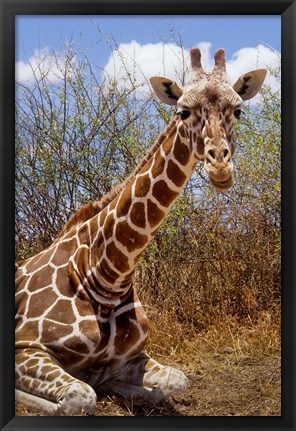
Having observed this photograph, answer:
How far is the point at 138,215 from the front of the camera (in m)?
4.09

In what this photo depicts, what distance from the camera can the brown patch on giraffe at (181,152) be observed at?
3938 mm

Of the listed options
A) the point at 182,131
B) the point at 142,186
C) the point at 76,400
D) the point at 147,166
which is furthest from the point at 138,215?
the point at 76,400

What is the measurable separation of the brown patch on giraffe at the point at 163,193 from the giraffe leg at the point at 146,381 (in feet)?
2.69

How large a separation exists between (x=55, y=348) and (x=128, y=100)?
167cm

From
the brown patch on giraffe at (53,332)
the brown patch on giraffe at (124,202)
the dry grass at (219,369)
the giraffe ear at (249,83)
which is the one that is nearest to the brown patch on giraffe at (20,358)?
the brown patch on giraffe at (53,332)

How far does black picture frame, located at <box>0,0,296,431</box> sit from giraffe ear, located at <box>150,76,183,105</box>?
0.32 m

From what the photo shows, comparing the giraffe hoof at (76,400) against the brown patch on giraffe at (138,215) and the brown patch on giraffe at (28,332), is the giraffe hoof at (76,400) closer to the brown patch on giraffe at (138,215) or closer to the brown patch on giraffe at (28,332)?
the brown patch on giraffe at (28,332)

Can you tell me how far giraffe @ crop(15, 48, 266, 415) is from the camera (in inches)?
153

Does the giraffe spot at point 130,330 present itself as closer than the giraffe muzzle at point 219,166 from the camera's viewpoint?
No

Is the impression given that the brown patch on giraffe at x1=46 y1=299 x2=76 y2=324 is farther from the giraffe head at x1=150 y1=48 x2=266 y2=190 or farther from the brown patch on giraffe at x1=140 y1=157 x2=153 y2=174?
the giraffe head at x1=150 y1=48 x2=266 y2=190

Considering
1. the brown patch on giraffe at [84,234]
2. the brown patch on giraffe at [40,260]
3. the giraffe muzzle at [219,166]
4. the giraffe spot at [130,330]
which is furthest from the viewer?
the brown patch on giraffe at [40,260]

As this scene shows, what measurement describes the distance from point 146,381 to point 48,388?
518 mm

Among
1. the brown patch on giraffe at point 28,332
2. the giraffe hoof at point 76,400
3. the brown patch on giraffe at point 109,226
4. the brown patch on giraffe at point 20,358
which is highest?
the brown patch on giraffe at point 109,226
